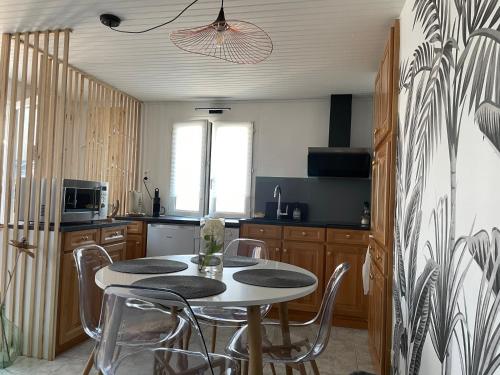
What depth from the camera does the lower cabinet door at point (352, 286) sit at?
3.49 m

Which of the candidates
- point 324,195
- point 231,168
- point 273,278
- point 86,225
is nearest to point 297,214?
point 324,195

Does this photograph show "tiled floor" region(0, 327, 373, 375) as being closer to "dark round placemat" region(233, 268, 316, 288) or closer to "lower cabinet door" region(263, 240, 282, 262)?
"lower cabinet door" region(263, 240, 282, 262)

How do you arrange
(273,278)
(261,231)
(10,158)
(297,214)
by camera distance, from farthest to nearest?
(297,214)
(261,231)
(10,158)
(273,278)

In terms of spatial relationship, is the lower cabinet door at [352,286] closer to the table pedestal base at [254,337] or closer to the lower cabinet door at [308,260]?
the lower cabinet door at [308,260]

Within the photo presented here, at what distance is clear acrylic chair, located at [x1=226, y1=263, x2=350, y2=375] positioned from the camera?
5.29ft

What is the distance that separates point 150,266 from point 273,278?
692mm

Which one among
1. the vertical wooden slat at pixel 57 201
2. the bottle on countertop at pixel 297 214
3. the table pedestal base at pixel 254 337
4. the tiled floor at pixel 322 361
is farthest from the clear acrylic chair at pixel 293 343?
the bottle on countertop at pixel 297 214

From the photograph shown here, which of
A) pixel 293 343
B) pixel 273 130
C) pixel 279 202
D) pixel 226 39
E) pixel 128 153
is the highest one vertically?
pixel 226 39

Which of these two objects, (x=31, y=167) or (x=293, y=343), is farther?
(x=31, y=167)

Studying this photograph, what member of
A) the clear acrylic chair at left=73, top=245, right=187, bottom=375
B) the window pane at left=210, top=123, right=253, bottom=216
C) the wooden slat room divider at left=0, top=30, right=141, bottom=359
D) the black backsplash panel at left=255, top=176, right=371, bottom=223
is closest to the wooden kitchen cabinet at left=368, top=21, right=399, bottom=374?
the clear acrylic chair at left=73, top=245, right=187, bottom=375

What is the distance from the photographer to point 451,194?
1.22m

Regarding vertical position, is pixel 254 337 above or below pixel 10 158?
below

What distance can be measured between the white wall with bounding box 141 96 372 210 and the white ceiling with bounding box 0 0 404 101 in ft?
0.69

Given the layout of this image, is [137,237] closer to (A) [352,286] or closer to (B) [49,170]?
(B) [49,170]
